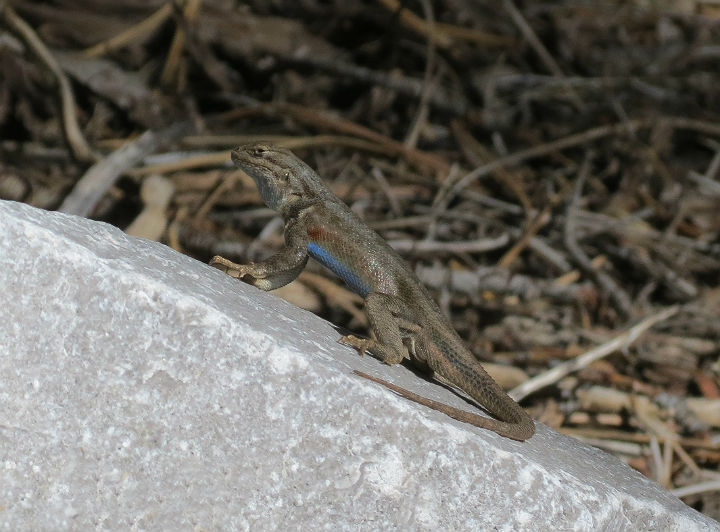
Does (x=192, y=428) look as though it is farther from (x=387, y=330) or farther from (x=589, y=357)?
(x=589, y=357)

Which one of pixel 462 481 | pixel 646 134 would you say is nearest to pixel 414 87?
pixel 646 134

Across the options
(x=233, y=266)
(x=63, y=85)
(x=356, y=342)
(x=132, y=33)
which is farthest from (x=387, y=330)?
(x=132, y=33)

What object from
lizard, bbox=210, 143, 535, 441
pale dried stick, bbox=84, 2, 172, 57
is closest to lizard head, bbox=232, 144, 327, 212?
lizard, bbox=210, 143, 535, 441

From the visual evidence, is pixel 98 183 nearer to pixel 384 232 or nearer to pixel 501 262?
pixel 384 232

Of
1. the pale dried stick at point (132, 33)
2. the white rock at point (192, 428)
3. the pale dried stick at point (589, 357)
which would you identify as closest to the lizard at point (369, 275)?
the white rock at point (192, 428)

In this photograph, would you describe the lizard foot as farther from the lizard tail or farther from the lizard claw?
the lizard tail

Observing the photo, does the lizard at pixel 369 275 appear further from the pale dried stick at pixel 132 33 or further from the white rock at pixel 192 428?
the pale dried stick at pixel 132 33

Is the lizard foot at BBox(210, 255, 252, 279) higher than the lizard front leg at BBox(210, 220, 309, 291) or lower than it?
higher
